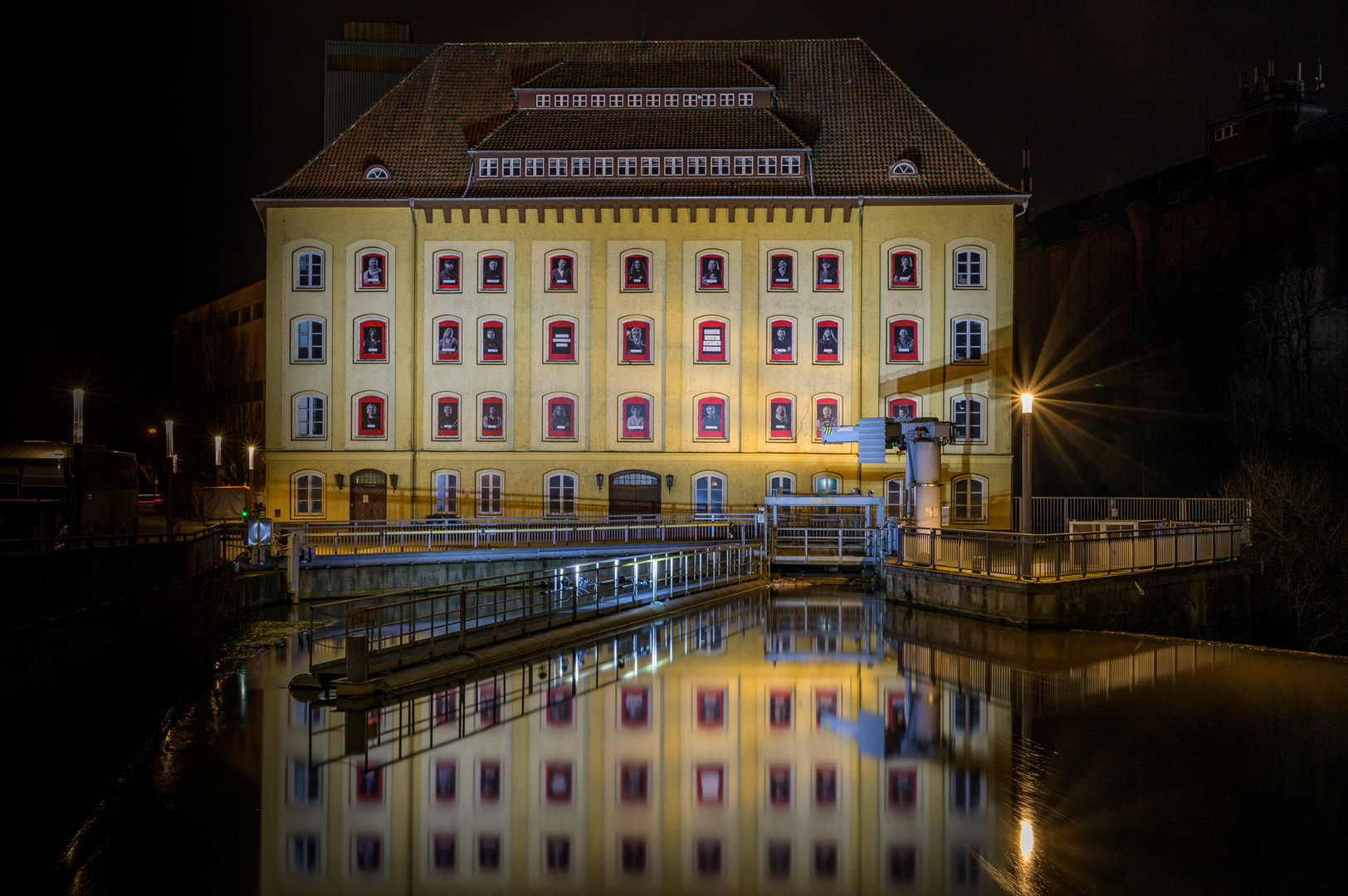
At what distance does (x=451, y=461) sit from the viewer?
3978 cm

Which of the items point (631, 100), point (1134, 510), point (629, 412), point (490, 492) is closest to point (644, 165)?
point (631, 100)

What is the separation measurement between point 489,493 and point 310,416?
726 cm

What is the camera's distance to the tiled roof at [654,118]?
1569 inches

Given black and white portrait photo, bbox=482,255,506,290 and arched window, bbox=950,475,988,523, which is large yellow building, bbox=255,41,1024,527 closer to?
black and white portrait photo, bbox=482,255,506,290

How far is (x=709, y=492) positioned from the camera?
39.6 m

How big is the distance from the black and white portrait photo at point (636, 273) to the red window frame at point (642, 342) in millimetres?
1270

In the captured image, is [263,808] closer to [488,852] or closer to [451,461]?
[488,852]

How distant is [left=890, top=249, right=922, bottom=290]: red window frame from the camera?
130 ft

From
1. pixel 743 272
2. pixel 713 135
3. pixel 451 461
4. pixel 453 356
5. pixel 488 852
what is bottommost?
pixel 488 852

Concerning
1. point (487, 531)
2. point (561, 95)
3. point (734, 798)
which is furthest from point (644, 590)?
point (561, 95)

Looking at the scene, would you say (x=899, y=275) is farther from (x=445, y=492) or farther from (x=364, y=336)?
(x=364, y=336)

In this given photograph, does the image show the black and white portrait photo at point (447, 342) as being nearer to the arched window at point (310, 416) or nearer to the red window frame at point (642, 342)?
the arched window at point (310, 416)

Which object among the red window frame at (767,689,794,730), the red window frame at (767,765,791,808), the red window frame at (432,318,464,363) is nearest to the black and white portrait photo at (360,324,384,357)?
the red window frame at (432,318,464,363)

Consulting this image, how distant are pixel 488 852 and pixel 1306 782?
7.29 metres
